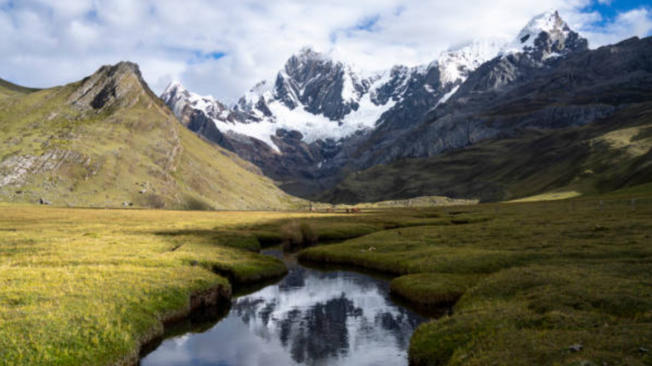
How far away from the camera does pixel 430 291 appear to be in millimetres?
37875

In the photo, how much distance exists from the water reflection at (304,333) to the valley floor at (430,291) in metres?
2.42

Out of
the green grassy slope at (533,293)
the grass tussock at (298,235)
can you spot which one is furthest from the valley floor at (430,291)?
the grass tussock at (298,235)

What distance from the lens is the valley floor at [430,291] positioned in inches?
797

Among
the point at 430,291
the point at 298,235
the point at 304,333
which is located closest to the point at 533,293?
the point at 430,291

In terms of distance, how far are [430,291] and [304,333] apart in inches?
470

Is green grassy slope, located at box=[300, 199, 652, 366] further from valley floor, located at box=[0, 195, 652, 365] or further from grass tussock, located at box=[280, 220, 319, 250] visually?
grass tussock, located at box=[280, 220, 319, 250]

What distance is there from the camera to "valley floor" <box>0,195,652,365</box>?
20250 millimetres

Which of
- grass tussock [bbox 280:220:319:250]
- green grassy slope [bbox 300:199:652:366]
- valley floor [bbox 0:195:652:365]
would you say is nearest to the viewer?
green grassy slope [bbox 300:199:652:366]

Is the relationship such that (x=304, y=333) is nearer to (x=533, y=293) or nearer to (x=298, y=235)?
(x=533, y=293)

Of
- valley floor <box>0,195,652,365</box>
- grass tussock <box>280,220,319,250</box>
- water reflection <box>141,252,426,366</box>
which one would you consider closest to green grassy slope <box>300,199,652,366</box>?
valley floor <box>0,195,652,365</box>

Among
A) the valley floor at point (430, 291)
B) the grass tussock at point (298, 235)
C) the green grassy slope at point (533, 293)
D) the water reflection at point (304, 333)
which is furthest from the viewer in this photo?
the grass tussock at point (298, 235)

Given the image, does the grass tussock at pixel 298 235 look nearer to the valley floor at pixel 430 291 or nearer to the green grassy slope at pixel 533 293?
the valley floor at pixel 430 291

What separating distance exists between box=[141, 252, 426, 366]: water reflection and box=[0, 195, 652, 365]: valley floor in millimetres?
2416

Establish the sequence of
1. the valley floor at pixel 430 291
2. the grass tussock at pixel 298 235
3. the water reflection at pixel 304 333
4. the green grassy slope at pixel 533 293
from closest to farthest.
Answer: the green grassy slope at pixel 533 293
the valley floor at pixel 430 291
the water reflection at pixel 304 333
the grass tussock at pixel 298 235
